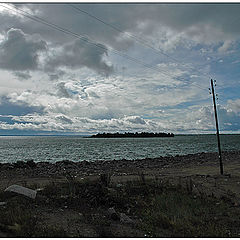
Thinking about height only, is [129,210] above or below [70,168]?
above

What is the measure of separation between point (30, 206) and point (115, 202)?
126 inches

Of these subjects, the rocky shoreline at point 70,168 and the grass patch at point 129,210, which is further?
the rocky shoreline at point 70,168

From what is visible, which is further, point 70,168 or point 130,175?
point 70,168

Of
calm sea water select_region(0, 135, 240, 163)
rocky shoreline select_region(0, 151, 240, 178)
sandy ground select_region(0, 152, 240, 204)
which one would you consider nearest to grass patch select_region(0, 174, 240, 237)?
sandy ground select_region(0, 152, 240, 204)

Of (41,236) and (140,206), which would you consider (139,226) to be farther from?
(41,236)

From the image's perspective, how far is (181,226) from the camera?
658cm

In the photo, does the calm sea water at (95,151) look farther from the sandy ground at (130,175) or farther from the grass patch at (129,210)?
the grass patch at (129,210)

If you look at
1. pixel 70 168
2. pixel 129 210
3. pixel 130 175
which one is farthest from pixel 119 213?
pixel 70 168

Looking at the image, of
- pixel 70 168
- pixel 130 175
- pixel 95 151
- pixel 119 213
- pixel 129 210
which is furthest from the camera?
pixel 95 151

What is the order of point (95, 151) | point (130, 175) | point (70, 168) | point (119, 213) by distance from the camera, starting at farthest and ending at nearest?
point (95, 151) → point (70, 168) → point (130, 175) → point (119, 213)

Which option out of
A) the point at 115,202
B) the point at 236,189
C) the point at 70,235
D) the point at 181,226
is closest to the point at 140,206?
the point at 115,202

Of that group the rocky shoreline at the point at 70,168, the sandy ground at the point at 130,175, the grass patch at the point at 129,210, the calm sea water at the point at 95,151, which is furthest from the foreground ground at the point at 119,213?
the calm sea water at the point at 95,151

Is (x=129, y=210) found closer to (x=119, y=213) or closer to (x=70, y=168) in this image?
(x=119, y=213)

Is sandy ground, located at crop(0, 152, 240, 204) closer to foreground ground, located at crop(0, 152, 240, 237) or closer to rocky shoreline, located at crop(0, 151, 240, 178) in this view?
rocky shoreline, located at crop(0, 151, 240, 178)
